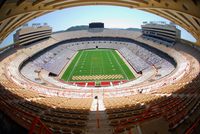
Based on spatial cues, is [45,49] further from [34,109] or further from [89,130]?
[89,130]

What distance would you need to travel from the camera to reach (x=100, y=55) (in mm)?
63969

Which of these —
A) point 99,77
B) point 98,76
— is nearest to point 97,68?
point 98,76

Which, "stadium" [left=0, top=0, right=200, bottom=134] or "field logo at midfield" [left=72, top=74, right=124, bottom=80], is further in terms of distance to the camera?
"field logo at midfield" [left=72, top=74, right=124, bottom=80]

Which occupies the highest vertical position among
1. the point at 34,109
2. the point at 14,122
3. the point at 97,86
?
the point at 14,122

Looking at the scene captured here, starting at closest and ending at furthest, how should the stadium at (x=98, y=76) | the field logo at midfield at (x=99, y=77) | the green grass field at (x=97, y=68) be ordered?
the stadium at (x=98, y=76), the field logo at midfield at (x=99, y=77), the green grass field at (x=97, y=68)

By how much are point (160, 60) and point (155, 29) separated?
65.9 ft

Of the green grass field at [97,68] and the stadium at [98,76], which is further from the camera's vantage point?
the green grass field at [97,68]

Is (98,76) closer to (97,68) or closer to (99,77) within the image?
(99,77)

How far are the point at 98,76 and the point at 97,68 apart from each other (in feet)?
21.1

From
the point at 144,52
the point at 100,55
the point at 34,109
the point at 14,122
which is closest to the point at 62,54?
the point at 100,55

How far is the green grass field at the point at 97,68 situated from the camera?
41.5 meters

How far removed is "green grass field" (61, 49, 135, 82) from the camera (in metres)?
41.5

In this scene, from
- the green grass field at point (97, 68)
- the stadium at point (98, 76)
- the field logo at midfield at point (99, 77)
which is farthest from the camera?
the green grass field at point (97, 68)

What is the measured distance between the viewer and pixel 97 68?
159 ft
